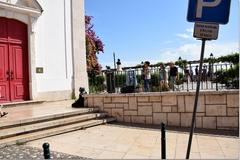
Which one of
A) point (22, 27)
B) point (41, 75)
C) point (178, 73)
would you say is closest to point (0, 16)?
point (22, 27)

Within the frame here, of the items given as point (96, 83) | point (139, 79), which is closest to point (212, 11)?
point (139, 79)

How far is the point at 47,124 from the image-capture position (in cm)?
924

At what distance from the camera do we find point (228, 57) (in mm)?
21422

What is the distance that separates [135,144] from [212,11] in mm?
3895

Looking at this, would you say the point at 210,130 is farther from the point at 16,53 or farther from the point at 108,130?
the point at 16,53

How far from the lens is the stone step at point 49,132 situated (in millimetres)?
7937

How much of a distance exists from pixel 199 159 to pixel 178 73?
6638mm

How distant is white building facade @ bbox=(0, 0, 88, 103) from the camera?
42.0 ft

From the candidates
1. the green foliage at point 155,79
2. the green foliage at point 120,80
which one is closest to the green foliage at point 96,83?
the green foliage at point 120,80

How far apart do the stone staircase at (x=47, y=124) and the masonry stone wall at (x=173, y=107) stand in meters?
0.54

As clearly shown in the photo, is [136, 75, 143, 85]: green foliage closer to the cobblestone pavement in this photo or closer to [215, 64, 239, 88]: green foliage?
[215, 64, 239, 88]: green foliage

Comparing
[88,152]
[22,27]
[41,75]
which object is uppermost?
[22,27]

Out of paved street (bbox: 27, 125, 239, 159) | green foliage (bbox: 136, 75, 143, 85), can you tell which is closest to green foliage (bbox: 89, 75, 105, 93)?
green foliage (bbox: 136, 75, 143, 85)

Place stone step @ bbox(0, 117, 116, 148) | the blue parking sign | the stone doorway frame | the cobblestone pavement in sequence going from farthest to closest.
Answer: the stone doorway frame
stone step @ bbox(0, 117, 116, 148)
the cobblestone pavement
the blue parking sign
